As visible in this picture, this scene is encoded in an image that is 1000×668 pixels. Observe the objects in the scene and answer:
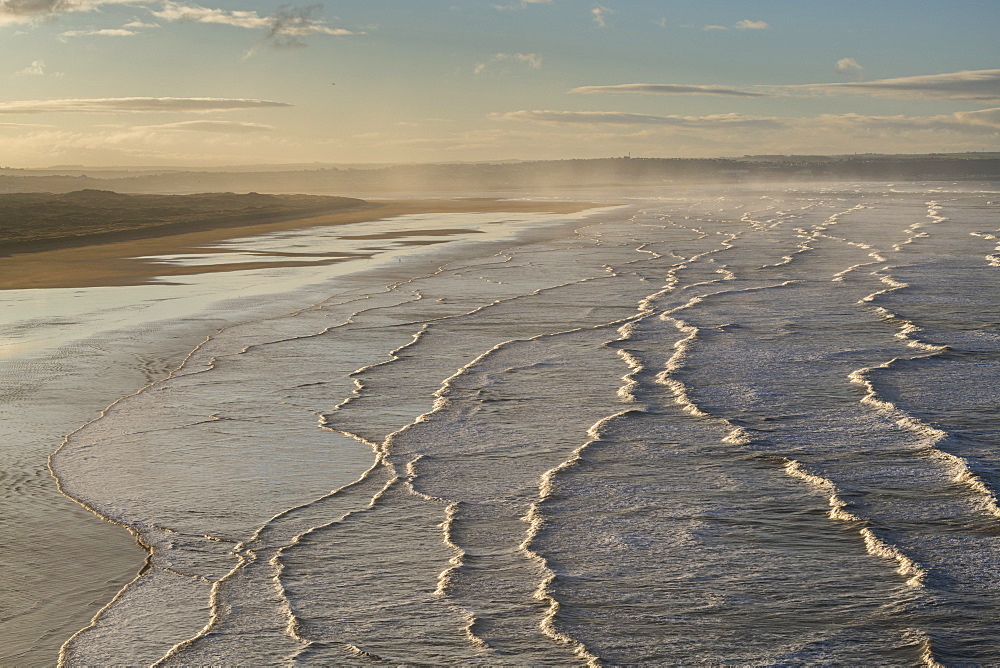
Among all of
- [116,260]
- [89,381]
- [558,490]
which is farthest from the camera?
[116,260]

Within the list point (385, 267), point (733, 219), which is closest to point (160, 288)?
point (385, 267)

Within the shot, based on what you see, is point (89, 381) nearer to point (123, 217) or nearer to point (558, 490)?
point (558, 490)

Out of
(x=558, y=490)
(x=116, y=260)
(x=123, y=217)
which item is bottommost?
(x=558, y=490)

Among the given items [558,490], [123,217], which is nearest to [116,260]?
[123,217]

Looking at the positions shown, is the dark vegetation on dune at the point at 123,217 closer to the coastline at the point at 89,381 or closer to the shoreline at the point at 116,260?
the shoreline at the point at 116,260

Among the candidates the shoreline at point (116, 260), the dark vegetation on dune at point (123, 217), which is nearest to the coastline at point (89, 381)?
the shoreline at point (116, 260)

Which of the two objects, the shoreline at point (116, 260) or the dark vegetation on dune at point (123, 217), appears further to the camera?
the dark vegetation on dune at point (123, 217)

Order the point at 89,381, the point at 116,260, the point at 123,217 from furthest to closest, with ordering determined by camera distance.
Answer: the point at 123,217 < the point at 116,260 < the point at 89,381
